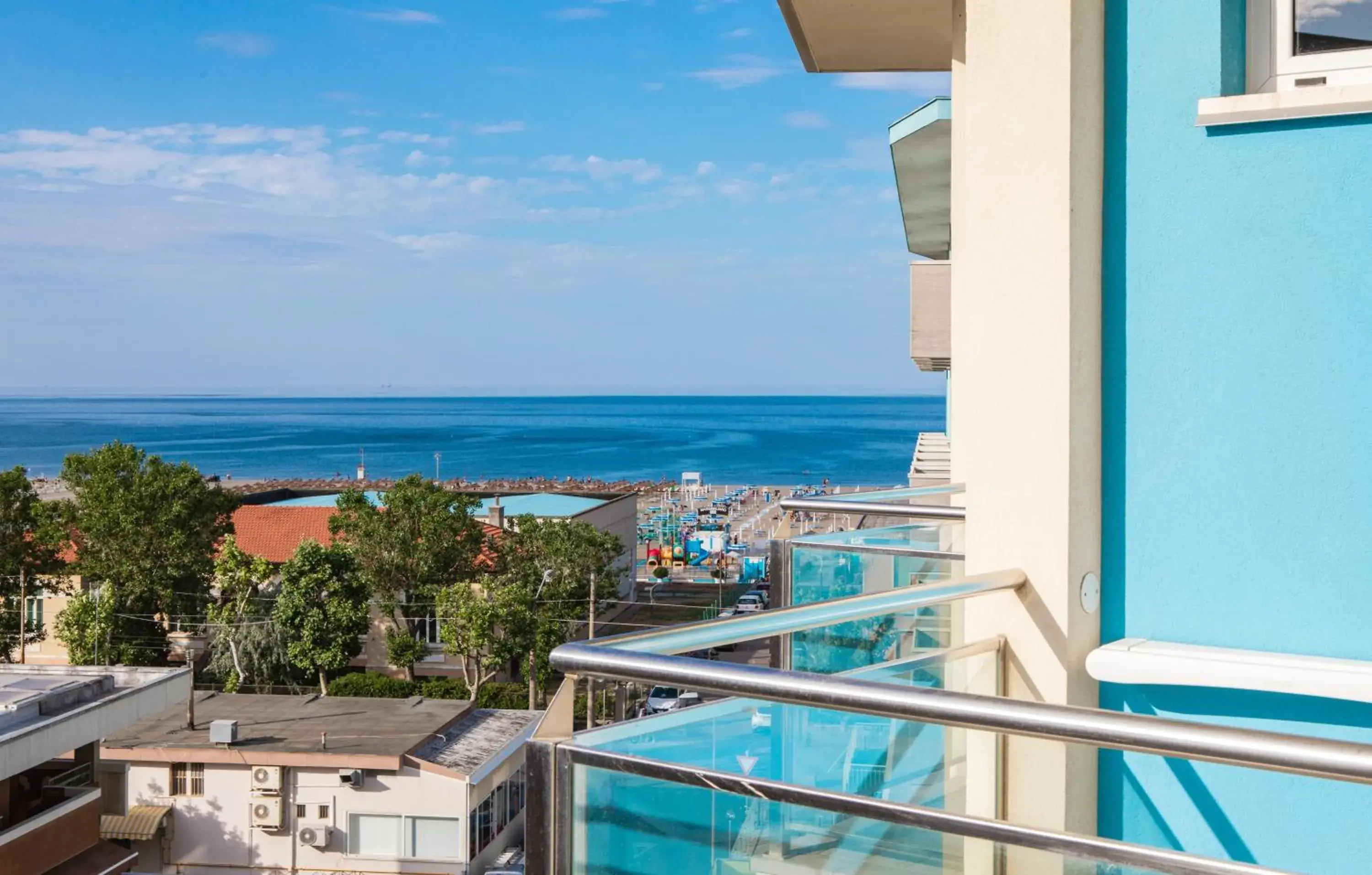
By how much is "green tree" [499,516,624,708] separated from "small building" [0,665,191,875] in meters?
11.1

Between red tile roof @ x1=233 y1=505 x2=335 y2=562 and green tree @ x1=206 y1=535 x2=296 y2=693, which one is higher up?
red tile roof @ x1=233 y1=505 x2=335 y2=562

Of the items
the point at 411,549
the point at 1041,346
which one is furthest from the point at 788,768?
the point at 411,549

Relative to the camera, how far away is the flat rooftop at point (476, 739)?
17.6 meters

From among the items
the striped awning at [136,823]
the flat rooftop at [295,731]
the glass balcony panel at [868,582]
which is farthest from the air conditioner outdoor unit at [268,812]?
the glass balcony panel at [868,582]

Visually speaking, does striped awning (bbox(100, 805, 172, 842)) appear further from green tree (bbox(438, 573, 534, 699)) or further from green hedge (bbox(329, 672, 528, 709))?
green tree (bbox(438, 573, 534, 699))

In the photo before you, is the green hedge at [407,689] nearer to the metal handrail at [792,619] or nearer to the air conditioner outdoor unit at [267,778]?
the air conditioner outdoor unit at [267,778]

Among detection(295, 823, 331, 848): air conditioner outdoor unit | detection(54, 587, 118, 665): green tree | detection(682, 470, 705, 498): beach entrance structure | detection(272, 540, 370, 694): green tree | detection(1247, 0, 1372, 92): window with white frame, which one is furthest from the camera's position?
detection(682, 470, 705, 498): beach entrance structure

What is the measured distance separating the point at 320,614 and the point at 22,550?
29.3ft

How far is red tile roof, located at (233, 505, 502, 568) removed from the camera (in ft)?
113

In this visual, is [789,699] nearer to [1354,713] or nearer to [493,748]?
[1354,713]

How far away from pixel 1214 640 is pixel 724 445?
441ft

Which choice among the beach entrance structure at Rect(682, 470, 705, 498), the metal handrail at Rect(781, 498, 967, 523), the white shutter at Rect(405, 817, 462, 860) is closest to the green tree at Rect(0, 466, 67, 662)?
the white shutter at Rect(405, 817, 462, 860)

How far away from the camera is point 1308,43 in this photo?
237cm

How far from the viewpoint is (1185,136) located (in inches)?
94.3
